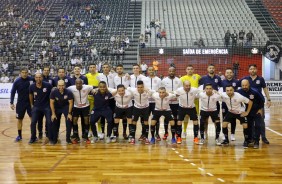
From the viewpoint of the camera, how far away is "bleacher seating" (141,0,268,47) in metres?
27.2

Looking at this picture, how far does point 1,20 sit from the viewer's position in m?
28.2

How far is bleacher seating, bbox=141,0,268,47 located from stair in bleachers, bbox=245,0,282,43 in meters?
0.40

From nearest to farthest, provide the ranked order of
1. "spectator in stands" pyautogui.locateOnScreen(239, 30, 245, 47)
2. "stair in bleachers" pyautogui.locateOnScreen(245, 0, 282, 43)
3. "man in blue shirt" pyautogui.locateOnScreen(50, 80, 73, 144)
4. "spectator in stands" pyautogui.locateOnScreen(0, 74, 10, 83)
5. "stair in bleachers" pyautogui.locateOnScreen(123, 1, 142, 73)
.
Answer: "man in blue shirt" pyautogui.locateOnScreen(50, 80, 73, 144), "spectator in stands" pyautogui.locateOnScreen(0, 74, 10, 83), "stair in bleachers" pyautogui.locateOnScreen(123, 1, 142, 73), "spectator in stands" pyautogui.locateOnScreen(239, 30, 245, 47), "stair in bleachers" pyautogui.locateOnScreen(245, 0, 282, 43)

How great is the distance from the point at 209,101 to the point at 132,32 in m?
19.9

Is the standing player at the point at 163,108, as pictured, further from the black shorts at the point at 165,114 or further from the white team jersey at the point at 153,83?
the white team jersey at the point at 153,83

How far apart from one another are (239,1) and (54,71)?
1833 cm

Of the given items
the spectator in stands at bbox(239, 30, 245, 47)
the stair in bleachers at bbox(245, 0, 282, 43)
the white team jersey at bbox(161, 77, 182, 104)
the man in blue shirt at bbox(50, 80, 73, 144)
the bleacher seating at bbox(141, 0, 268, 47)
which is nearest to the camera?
the man in blue shirt at bbox(50, 80, 73, 144)

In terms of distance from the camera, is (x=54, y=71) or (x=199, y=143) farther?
Answer: (x=54, y=71)

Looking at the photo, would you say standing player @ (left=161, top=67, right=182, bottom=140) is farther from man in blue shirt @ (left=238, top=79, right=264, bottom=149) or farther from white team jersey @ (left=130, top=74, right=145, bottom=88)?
man in blue shirt @ (left=238, top=79, right=264, bottom=149)

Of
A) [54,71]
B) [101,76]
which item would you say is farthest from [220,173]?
[54,71]

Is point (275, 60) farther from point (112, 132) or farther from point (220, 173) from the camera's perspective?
point (220, 173)

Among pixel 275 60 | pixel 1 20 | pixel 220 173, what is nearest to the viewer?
pixel 220 173

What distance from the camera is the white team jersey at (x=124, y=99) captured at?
8.52m

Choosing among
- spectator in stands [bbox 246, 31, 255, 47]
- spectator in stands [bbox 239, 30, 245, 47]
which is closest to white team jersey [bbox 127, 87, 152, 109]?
spectator in stands [bbox 239, 30, 245, 47]
